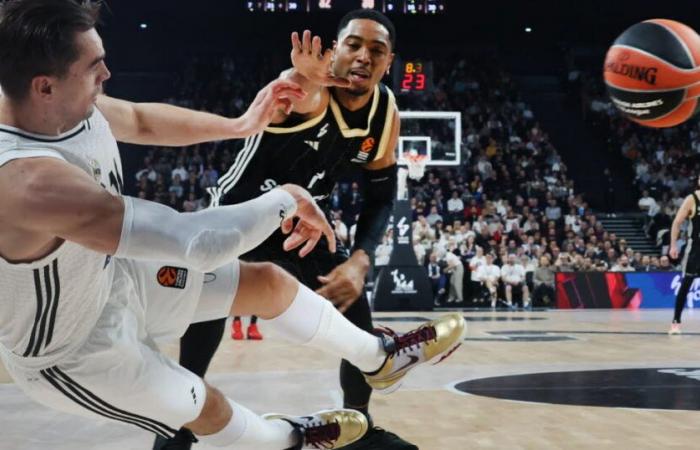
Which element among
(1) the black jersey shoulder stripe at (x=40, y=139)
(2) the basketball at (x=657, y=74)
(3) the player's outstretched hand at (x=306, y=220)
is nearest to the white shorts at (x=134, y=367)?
(3) the player's outstretched hand at (x=306, y=220)

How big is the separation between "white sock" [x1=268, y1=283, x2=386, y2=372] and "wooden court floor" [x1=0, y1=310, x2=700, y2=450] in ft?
2.06

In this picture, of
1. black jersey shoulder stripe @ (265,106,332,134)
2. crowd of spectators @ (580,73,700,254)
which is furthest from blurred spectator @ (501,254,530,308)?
black jersey shoulder stripe @ (265,106,332,134)

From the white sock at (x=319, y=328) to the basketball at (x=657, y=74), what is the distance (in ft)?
13.6

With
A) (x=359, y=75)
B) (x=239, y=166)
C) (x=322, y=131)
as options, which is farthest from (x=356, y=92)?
(x=239, y=166)

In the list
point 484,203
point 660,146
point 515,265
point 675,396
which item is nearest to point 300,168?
point 675,396

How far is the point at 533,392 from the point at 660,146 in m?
17.8

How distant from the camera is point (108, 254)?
2158mm

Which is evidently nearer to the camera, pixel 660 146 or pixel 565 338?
pixel 565 338

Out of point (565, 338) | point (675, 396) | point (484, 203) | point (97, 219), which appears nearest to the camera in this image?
point (97, 219)

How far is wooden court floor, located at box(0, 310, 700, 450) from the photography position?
379 cm

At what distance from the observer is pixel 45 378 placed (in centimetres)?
248

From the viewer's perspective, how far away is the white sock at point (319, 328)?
3094mm

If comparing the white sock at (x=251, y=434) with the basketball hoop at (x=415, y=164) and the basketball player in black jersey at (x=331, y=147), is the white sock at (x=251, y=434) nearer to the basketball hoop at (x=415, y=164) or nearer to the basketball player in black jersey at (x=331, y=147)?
the basketball player in black jersey at (x=331, y=147)

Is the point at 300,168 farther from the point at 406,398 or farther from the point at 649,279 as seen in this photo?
the point at 649,279
